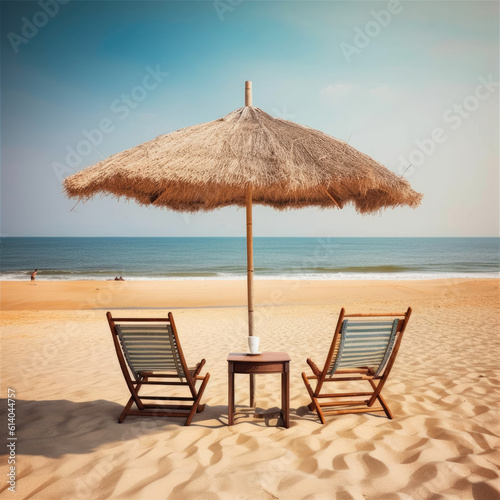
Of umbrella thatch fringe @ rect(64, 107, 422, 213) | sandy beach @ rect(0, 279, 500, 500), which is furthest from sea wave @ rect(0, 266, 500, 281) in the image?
umbrella thatch fringe @ rect(64, 107, 422, 213)

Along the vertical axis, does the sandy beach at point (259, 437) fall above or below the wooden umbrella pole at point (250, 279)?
below

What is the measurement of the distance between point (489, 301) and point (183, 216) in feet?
34.3

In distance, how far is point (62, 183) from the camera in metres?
3.37

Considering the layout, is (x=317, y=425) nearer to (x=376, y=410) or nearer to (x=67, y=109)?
(x=376, y=410)

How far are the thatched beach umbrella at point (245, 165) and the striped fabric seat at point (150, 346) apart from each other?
0.84m

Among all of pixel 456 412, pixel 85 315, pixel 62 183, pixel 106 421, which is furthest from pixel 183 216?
pixel 85 315

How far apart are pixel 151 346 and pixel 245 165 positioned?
163 cm

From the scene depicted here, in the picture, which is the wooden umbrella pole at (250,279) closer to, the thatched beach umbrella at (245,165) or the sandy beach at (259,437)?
the thatched beach umbrella at (245,165)

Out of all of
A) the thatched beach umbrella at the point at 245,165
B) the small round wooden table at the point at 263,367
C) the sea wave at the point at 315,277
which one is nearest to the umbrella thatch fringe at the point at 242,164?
the thatched beach umbrella at the point at 245,165

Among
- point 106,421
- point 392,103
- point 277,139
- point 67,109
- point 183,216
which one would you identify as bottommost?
point 106,421

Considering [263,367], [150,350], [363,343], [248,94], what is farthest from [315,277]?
[150,350]

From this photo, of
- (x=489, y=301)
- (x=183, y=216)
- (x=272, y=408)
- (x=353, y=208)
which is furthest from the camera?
(x=489, y=301)

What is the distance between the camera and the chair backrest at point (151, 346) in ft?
9.02

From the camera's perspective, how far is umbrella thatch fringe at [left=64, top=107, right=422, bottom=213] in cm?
305
